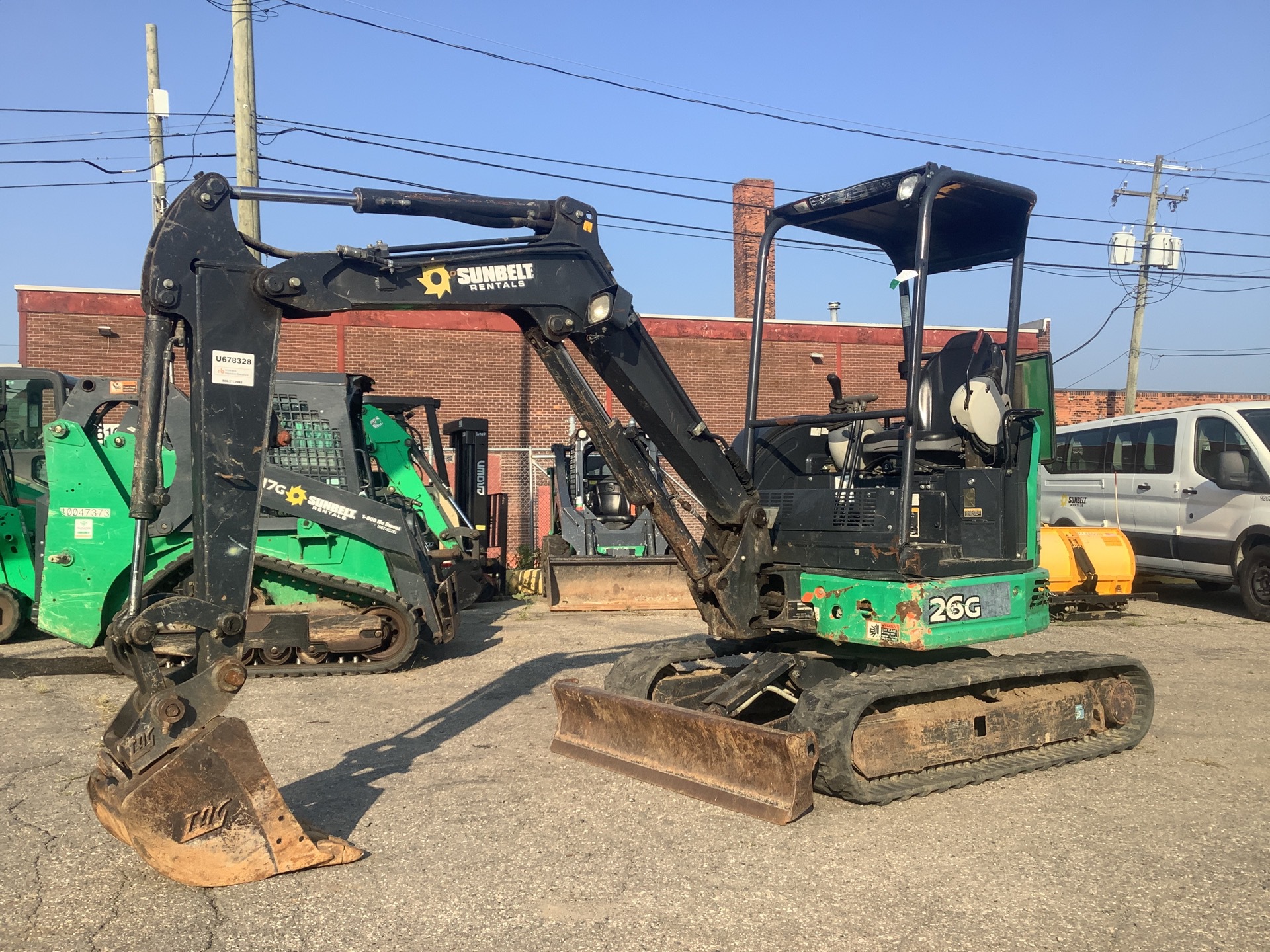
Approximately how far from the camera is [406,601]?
8.81 m

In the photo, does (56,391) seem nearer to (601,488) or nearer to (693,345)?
(601,488)

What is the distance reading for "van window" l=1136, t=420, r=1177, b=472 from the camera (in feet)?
40.8

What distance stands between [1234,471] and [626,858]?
364 inches

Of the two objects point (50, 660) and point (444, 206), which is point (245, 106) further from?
point (444, 206)

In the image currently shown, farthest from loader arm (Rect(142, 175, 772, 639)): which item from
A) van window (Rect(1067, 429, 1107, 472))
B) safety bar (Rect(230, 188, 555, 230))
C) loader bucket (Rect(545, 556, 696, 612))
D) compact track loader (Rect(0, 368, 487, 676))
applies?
van window (Rect(1067, 429, 1107, 472))

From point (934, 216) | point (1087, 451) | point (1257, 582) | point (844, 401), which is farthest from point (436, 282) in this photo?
point (1087, 451)

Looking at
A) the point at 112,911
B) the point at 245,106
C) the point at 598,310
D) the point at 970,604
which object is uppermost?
the point at 245,106

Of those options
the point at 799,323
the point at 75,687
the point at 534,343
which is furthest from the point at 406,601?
the point at 799,323

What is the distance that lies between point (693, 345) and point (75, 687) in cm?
1475

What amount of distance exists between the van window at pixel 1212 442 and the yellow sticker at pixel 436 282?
9.99 metres

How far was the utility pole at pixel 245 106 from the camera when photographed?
12.4 meters

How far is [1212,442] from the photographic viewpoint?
11977 millimetres

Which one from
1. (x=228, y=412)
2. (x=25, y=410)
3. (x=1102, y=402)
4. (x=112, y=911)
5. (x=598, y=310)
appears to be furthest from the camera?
(x=1102, y=402)

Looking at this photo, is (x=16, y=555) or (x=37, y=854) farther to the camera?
(x=16, y=555)
